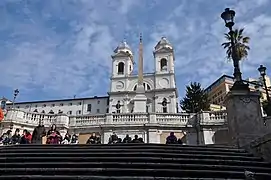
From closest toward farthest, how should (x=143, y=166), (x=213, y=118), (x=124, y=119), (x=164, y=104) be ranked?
(x=143, y=166)
(x=213, y=118)
(x=124, y=119)
(x=164, y=104)

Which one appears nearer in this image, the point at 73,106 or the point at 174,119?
the point at 174,119

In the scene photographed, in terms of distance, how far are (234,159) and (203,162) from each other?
115 cm

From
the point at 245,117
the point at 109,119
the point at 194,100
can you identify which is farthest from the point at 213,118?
the point at 194,100

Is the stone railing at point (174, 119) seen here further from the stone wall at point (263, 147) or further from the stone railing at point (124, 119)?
the stone wall at point (263, 147)

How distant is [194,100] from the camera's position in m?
48.8

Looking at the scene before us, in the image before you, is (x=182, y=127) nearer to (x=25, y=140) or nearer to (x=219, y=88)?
(x=25, y=140)

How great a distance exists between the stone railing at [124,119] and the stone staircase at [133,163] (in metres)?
15.0

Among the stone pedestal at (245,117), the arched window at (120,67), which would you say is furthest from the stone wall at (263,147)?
the arched window at (120,67)

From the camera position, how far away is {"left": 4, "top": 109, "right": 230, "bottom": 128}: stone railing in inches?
963

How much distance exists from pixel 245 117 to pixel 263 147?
237 cm

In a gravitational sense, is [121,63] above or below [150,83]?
above

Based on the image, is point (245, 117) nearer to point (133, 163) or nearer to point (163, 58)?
point (133, 163)

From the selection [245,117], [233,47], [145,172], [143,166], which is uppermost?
[233,47]

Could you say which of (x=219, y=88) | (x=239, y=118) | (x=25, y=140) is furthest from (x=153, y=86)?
(x=239, y=118)
